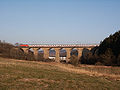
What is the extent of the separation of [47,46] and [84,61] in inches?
864

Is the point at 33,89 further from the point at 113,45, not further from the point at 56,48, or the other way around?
the point at 56,48

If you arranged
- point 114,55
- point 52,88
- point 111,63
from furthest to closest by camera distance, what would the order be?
point 114,55 < point 111,63 < point 52,88

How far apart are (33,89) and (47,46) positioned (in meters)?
56.8

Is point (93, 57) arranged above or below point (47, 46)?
Answer: below

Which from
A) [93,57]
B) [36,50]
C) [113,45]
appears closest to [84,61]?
[93,57]

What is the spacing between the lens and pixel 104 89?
8336mm

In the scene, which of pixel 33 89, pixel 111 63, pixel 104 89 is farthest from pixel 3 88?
pixel 111 63

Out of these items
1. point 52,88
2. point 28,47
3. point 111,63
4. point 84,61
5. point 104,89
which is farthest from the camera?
point 28,47

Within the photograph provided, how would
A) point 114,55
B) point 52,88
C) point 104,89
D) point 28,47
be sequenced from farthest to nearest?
point 28,47, point 114,55, point 104,89, point 52,88

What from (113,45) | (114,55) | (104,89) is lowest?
(104,89)

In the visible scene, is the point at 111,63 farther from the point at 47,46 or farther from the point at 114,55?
the point at 47,46

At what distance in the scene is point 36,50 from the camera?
6394 centimetres

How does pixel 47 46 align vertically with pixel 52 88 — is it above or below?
above

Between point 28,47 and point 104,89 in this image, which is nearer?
point 104,89
